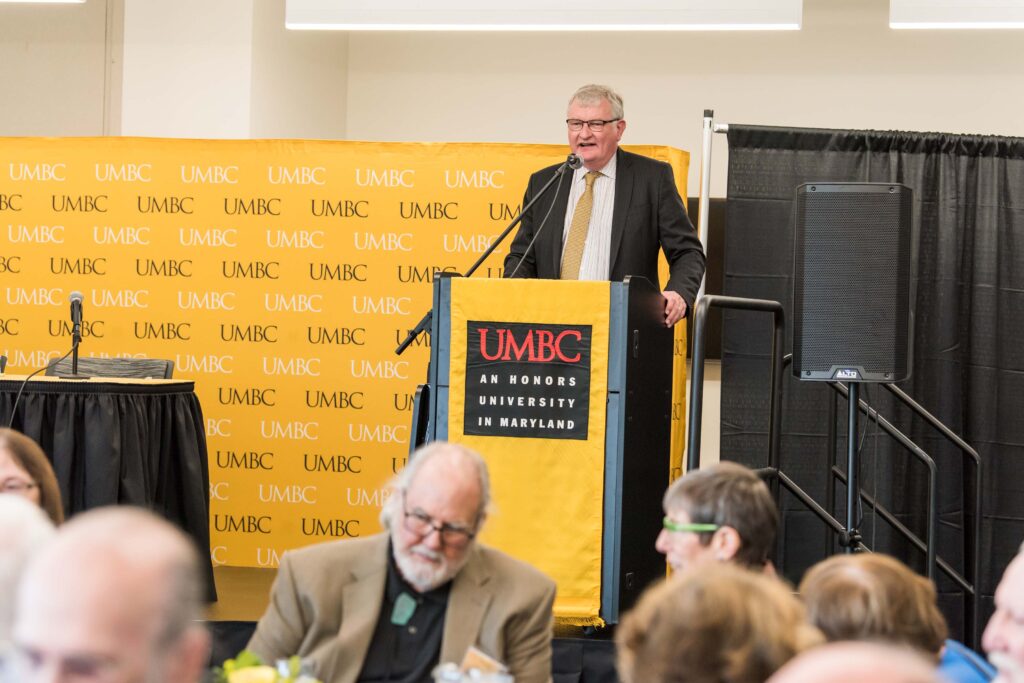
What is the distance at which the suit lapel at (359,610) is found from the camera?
2.86 metres

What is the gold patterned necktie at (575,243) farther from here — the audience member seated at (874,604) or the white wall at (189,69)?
the white wall at (189,69)

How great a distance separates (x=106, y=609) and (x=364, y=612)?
5.25ft

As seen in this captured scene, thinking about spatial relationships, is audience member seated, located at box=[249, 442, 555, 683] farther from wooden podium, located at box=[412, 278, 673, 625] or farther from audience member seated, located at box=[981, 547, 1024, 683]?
audience member seated, located at box=[981, 547, 1024, 683]

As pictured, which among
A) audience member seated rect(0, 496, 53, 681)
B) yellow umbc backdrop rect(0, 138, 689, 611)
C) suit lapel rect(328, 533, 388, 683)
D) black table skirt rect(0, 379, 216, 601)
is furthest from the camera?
yellow umbc backdrop rect(0, 138, 689, 611)

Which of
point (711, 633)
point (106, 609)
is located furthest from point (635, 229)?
point (106, 609)

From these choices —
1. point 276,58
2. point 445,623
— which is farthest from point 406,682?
point 276,58

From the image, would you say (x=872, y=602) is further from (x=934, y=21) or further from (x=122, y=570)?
(x=934, y=21)

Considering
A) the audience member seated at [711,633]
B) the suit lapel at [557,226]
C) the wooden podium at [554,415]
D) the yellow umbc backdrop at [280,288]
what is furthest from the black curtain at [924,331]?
the audience member seated at [711,633]

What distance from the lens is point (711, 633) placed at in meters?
1.55

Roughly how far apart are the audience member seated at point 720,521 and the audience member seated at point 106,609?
4.90 feet

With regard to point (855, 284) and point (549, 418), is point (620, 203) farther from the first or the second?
point (549, 418)

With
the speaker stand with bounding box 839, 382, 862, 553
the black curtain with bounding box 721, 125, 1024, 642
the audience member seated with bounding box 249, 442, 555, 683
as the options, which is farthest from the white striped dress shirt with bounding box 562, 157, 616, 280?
the audience member seated with bounding box 249, 442, 555, 683

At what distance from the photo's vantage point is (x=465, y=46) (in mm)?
8211

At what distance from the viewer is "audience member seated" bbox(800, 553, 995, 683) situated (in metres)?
2.09
